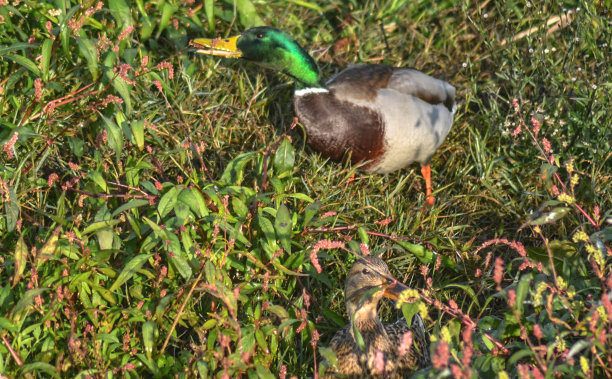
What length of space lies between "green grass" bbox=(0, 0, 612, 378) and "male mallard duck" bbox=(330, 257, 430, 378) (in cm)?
13

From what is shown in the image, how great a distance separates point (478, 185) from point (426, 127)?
0.40 metres

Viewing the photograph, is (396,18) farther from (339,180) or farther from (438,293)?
(438,293)

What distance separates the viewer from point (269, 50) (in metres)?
4.27

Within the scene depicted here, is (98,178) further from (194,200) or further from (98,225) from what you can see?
(194,200)

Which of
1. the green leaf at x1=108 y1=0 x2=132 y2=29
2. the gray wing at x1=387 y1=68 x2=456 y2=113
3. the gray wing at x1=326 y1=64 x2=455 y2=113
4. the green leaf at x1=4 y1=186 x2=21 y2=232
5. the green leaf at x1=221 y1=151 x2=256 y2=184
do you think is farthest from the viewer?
the gray wing at x1=387 y1=68 x2=456 y2=113

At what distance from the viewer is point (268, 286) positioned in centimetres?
324

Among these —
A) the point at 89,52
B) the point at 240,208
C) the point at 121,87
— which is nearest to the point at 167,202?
the point at 240,208

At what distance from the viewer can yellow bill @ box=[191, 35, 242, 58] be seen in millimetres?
4230

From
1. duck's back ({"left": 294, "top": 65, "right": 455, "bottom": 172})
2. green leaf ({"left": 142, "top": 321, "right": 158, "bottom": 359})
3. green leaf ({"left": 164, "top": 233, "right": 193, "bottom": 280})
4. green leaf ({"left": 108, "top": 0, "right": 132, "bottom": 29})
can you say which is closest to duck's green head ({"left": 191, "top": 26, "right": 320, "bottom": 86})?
duck's back ({"left": 294, "top": 65, "right": 455, "bottom": 172})

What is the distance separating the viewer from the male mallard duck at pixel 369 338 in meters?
2.98

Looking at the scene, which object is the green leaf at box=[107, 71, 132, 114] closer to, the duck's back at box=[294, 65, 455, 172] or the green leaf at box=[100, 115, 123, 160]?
the green leaf at box=[100, 115, 123, 160]

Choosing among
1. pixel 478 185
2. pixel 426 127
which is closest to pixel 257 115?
pixel 426 127

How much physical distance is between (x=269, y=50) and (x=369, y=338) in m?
1.81

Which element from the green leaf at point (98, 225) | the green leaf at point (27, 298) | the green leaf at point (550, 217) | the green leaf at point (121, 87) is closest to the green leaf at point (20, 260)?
the green leaf at point (27, 298)
